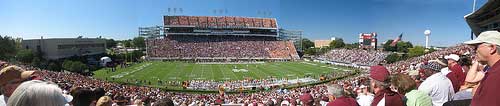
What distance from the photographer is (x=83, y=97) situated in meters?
3.73

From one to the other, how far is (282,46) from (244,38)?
37.4 feet

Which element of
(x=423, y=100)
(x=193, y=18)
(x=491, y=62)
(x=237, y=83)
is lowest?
(x=237, y=83)

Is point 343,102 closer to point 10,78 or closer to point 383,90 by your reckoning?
point 383,90

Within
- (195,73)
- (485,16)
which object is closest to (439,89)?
(485,16)

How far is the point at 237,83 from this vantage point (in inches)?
1503

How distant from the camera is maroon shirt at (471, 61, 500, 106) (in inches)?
91.9

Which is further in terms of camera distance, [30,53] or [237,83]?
[30,53]

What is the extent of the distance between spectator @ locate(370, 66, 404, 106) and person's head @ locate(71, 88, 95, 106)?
118 inches

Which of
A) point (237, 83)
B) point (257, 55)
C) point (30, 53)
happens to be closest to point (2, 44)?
point (30, 53)

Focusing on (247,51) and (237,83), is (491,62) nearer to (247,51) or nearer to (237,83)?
(237,83)

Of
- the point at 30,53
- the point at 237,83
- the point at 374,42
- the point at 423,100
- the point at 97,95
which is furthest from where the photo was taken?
the point at 374,42

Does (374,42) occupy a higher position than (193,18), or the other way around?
(193,18)

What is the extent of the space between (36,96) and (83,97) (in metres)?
1.36

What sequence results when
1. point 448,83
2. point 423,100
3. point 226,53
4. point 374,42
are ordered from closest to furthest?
point 423,100
point 448,83
point 226,53
point 374,42
